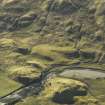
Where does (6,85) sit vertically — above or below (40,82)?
above

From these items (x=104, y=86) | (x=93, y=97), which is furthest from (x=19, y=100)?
(x=104, y=86)

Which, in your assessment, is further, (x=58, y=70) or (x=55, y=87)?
(x=58, y=70)

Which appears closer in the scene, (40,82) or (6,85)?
(6,85)

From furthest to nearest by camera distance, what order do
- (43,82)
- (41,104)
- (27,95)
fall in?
(43,82) < (27,95) < (41,104)

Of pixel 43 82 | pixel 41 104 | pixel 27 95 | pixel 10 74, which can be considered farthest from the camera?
pixel 10 74

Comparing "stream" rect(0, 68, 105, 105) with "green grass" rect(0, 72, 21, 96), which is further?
"green grass" rect(0, 72, 21, 96)

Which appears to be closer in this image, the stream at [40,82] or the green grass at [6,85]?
the stream at [40,82]

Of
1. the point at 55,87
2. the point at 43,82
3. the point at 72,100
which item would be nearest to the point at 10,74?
the point at 43,82

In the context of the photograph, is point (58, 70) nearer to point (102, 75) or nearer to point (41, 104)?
point (102, 75)

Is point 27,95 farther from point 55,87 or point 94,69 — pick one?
point 94,69
